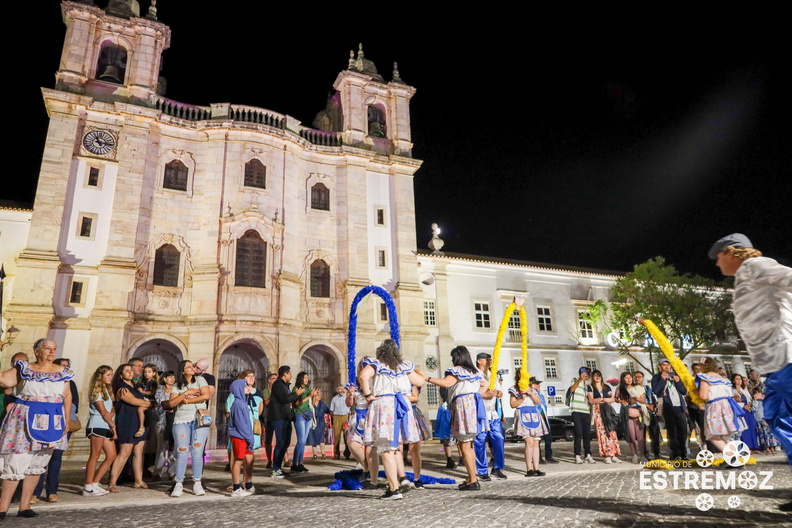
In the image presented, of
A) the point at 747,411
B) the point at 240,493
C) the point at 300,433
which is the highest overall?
the point at 747,411

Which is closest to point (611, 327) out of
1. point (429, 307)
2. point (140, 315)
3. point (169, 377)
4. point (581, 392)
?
point (429, 307)

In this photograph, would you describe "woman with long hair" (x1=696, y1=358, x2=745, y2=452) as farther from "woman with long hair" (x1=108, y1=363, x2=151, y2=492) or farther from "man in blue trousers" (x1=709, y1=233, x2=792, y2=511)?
"woman with long hair" (x1=108, y1=363, x2=151, y2=492)

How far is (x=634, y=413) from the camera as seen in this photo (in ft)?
37.4

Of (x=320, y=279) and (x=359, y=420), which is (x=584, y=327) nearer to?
(x=320, y=279)

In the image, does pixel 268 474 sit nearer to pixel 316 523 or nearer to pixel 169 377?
pixel 169 377

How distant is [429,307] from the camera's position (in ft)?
89.1

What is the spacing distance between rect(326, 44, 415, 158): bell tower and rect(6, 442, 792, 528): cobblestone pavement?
834 inches

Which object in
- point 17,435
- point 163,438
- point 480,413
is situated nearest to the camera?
point 17,435

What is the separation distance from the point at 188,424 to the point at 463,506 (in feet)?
14.6

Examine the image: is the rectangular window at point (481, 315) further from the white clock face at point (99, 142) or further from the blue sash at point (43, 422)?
the blue sash at point (43, 422)

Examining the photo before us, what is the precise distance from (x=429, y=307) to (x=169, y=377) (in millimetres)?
19308

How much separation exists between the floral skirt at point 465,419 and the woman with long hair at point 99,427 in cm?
538

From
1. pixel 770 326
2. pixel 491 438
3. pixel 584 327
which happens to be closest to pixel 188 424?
pixel 491 438

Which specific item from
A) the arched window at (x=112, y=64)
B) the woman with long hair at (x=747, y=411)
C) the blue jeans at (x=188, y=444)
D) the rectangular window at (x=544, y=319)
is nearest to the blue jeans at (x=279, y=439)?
the blue jeans at (x=188, y=444)
